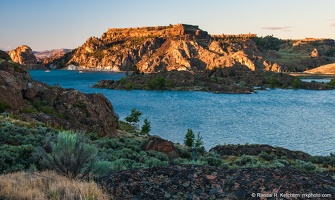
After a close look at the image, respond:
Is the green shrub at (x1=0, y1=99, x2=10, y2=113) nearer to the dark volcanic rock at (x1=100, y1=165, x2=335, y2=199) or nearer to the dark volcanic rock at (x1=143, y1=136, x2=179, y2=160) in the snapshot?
the dark volcanic rock at (x1=143, y1=136, x2=179, y2=160)

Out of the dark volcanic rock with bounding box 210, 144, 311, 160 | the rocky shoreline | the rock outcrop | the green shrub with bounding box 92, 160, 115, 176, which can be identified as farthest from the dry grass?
the rocky shoreline

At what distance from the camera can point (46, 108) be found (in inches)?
1054

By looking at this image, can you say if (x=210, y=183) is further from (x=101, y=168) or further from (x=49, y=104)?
(x=49, y=104)

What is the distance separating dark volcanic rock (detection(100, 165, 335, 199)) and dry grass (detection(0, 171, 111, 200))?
594 mm

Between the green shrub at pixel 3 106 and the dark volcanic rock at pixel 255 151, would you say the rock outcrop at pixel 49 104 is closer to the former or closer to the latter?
the green shrub at pixel 3 106

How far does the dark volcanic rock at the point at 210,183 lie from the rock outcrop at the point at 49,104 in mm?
17386

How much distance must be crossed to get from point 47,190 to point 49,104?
22499 millimetres

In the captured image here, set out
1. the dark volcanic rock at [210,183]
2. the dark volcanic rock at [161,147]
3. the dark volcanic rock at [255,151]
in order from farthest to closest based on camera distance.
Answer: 1. the dark volcanic rock at [255,151]
2. the dark volcanic rock at [161,147]
3. the dark volcanic rock at [210,183]

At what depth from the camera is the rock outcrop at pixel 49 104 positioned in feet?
82.3

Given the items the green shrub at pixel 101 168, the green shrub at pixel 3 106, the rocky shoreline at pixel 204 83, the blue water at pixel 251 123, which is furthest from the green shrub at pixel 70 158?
the rocky shoreline at pixel 204 83

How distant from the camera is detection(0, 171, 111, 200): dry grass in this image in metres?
6.82

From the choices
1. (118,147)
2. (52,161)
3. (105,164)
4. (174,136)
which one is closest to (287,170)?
(105,164)

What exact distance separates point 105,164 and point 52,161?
1.59 metres

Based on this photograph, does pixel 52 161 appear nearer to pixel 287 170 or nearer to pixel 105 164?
pixel 105 164
